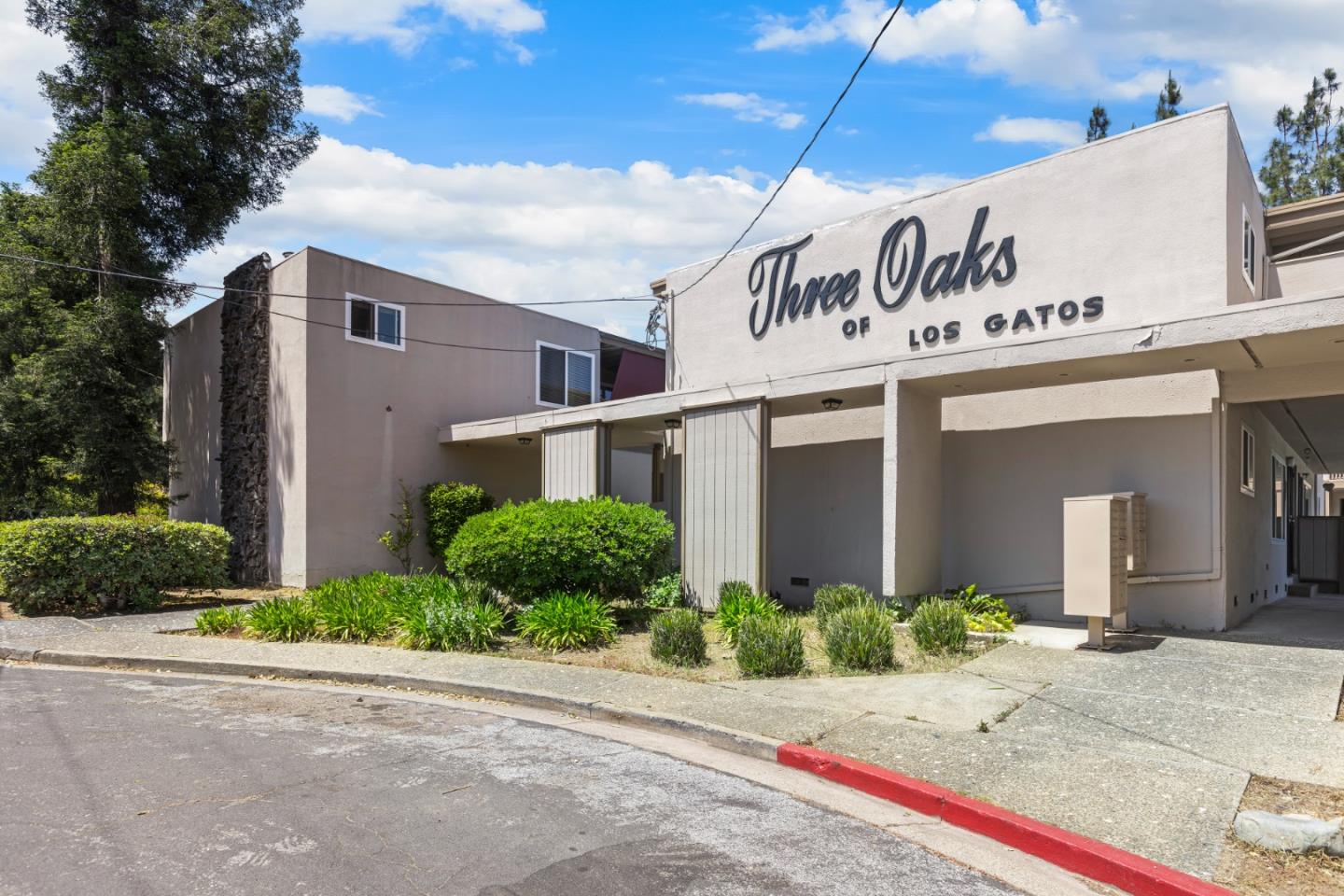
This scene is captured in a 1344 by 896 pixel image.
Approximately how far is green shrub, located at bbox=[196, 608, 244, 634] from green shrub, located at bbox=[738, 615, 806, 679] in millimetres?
7312

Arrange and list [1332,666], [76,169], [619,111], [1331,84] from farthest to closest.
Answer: [1331,84], [76,169], [619,111], [1332,666]

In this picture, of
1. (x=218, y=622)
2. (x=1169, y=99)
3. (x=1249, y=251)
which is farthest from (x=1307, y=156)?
(x=218, y=622)

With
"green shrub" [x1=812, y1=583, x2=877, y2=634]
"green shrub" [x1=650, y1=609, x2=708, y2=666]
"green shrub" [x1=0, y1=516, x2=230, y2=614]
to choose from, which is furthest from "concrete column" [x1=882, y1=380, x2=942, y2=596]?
"green shrub" [x1=0, y1=516, x2=230, y2=614]

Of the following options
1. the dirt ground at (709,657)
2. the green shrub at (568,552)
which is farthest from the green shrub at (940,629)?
the green shrub at (568,552)

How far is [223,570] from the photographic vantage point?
14.8 metres

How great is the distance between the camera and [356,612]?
37.1 ft

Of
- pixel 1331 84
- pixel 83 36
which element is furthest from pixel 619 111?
pixel 1331 84

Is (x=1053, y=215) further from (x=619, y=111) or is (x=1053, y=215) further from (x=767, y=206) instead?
(x=619, y=111)

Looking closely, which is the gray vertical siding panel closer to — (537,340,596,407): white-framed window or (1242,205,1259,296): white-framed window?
(537,340,596,407): white-framed window

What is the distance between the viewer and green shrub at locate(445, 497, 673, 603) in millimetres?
11094

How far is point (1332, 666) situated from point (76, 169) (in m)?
20.6

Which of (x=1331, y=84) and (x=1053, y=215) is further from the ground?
(x=1331, y=84)

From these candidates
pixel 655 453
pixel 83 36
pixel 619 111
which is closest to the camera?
pixel 619 111

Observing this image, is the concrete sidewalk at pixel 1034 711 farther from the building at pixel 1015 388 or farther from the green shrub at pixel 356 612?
the building at pixel 1015 388
